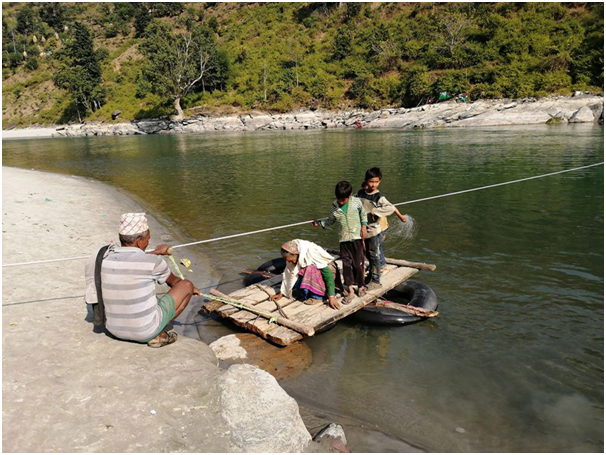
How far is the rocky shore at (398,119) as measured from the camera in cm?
3912

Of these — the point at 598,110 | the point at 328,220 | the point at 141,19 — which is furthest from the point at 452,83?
the point at 141,19

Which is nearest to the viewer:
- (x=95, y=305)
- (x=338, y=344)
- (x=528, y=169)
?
(x=95, y=305)

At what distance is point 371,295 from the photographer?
6523 mm

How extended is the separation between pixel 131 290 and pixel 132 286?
0.05 m

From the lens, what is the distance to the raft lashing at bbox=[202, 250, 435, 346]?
5688 mm

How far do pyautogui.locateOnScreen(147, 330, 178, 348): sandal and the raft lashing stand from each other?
1.16 metres

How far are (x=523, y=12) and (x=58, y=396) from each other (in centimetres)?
6646

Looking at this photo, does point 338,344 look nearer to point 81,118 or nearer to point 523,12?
point 523,12

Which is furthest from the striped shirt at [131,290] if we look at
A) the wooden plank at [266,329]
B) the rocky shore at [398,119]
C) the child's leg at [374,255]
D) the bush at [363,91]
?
the bush at [363,91]

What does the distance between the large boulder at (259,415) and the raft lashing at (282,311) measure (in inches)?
53.3

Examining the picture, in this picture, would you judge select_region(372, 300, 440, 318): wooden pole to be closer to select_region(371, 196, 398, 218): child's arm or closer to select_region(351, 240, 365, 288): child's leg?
select_region(351, 240, 365, 288): child's leg

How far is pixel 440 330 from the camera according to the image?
6.19m

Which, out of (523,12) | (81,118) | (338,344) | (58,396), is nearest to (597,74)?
(523,12)

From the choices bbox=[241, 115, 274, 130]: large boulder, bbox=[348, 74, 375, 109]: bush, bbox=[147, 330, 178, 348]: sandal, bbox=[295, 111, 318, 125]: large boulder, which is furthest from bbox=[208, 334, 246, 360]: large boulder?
bbox=[348, 74, 375, 109]: bush
